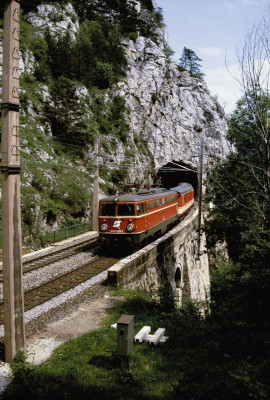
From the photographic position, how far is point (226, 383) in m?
3.53

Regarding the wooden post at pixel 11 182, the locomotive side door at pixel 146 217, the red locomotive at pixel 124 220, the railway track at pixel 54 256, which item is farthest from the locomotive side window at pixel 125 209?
the wooden post at pixel 11 182

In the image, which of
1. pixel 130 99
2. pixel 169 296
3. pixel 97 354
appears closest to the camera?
pixel 97 354

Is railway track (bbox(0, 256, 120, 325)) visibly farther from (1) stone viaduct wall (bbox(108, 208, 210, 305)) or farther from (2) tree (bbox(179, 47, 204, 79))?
(2) tree (bbox(179, 47, 204, 79))

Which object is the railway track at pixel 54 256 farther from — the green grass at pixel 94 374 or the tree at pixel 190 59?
the tree at pixel 190 59

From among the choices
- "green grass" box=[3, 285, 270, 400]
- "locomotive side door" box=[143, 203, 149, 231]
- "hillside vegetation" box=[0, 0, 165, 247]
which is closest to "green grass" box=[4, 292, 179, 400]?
"green grass" box=[3, 285, 270, 400]

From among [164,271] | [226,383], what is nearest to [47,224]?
[164,271]

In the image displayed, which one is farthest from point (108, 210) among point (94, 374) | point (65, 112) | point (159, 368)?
point (65, 112)

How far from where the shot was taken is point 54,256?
1431 cm

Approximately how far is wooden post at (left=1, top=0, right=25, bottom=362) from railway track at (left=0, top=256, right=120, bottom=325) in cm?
226

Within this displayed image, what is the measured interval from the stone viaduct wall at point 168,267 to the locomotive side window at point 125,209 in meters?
1.78

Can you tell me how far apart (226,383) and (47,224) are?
1822 cm

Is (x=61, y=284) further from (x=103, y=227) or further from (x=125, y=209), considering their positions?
(x=125, y=209)

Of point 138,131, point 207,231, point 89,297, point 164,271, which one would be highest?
point 138,131

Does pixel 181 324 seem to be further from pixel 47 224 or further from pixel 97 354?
pixel 47 224
